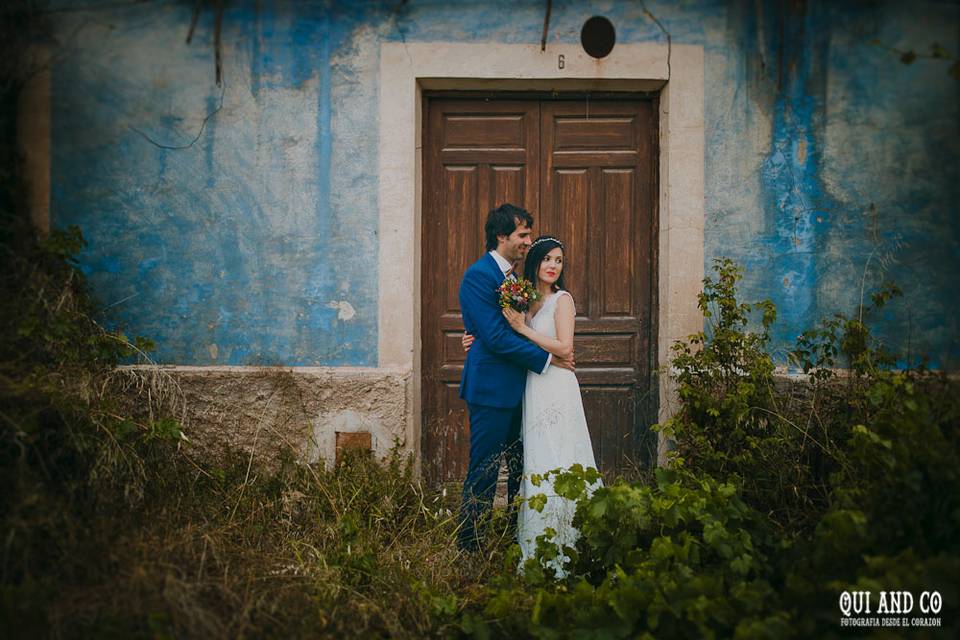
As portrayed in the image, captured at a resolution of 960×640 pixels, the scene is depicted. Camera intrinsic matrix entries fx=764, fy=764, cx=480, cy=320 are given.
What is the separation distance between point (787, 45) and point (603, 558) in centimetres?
360

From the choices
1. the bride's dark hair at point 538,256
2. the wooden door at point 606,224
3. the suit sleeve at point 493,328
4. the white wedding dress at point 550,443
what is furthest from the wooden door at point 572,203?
the white wedding dress at point 550,443

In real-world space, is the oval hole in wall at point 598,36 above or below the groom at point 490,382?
above

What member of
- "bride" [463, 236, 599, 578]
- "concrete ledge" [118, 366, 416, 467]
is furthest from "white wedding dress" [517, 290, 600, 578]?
"concrete ledge" [118, 366, 416, 467]

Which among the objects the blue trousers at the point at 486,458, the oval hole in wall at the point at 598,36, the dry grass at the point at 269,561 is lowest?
the dry grass at the point at 269,561

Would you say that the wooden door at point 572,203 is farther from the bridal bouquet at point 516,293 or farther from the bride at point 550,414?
the bridal bouquet at point 516,293

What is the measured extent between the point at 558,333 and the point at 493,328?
0.35 meters

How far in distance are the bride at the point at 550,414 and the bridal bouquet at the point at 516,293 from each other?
0.04 metres

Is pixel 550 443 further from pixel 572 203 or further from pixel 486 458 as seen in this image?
pixel 572 203

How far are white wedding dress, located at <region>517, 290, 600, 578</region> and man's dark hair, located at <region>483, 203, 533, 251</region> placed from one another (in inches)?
32.2

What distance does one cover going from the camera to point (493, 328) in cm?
409

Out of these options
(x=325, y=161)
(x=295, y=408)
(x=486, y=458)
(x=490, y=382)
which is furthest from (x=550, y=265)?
(x=295, y=408)

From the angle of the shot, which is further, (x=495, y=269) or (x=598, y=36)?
(x=598, y=36)

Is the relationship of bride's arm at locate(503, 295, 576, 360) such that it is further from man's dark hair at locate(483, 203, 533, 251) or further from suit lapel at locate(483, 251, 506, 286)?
man's dark hair at locate(483, 203, 533, 251)

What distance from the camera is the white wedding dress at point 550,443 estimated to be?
12.8 feet
